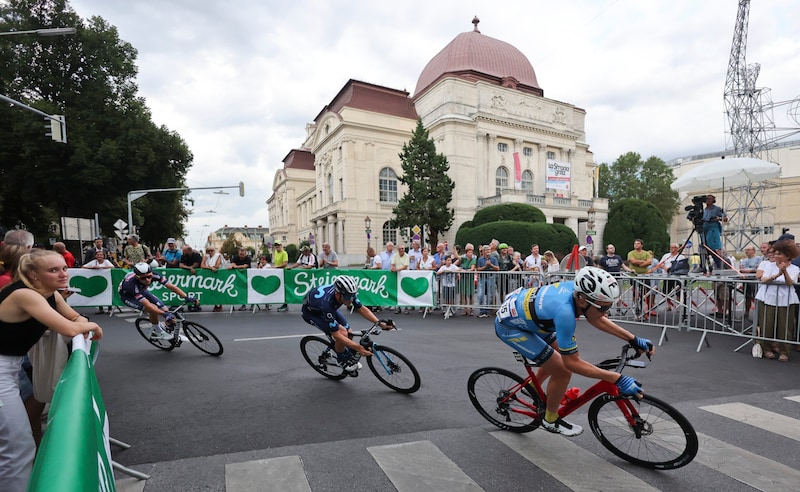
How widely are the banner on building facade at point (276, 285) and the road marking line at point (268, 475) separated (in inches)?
307

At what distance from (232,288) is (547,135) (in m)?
47.5

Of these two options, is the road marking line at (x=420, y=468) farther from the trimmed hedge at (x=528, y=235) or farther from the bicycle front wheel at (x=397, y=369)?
the trimmed hedge at (x=528, y=235)

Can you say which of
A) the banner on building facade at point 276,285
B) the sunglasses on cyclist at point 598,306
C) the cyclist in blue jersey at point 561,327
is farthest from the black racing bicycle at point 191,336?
the sunglasses on cyclist at point 598,306

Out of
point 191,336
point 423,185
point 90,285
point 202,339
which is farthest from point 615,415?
point 423,185

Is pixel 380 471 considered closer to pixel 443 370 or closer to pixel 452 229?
pixel 443 370

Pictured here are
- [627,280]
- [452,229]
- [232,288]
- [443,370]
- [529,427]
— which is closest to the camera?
[529,427]

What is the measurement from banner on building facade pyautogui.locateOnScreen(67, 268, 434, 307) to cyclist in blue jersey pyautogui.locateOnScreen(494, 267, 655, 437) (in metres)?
7.36

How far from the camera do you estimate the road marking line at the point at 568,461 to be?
3.01 meters

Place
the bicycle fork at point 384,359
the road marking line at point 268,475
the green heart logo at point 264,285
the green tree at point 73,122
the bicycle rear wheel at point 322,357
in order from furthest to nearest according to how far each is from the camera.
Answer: the green tree at point 73,122 < the green heart logo at point 264,285 < the bicycle rear wheel at point 322,357 < the bicycle fork at point 384,359 < the road marking line at point 268,475

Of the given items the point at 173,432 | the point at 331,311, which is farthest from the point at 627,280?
the point at 173,432

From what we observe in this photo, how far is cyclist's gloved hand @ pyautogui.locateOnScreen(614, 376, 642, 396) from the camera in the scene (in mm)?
3016

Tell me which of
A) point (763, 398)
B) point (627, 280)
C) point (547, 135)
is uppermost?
point (547, 135)

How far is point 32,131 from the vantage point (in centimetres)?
2248

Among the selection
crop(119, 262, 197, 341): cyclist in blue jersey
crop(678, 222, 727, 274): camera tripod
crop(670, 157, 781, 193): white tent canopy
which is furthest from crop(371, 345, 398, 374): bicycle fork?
crop(670, 157, 781, 193): white tent canopy
